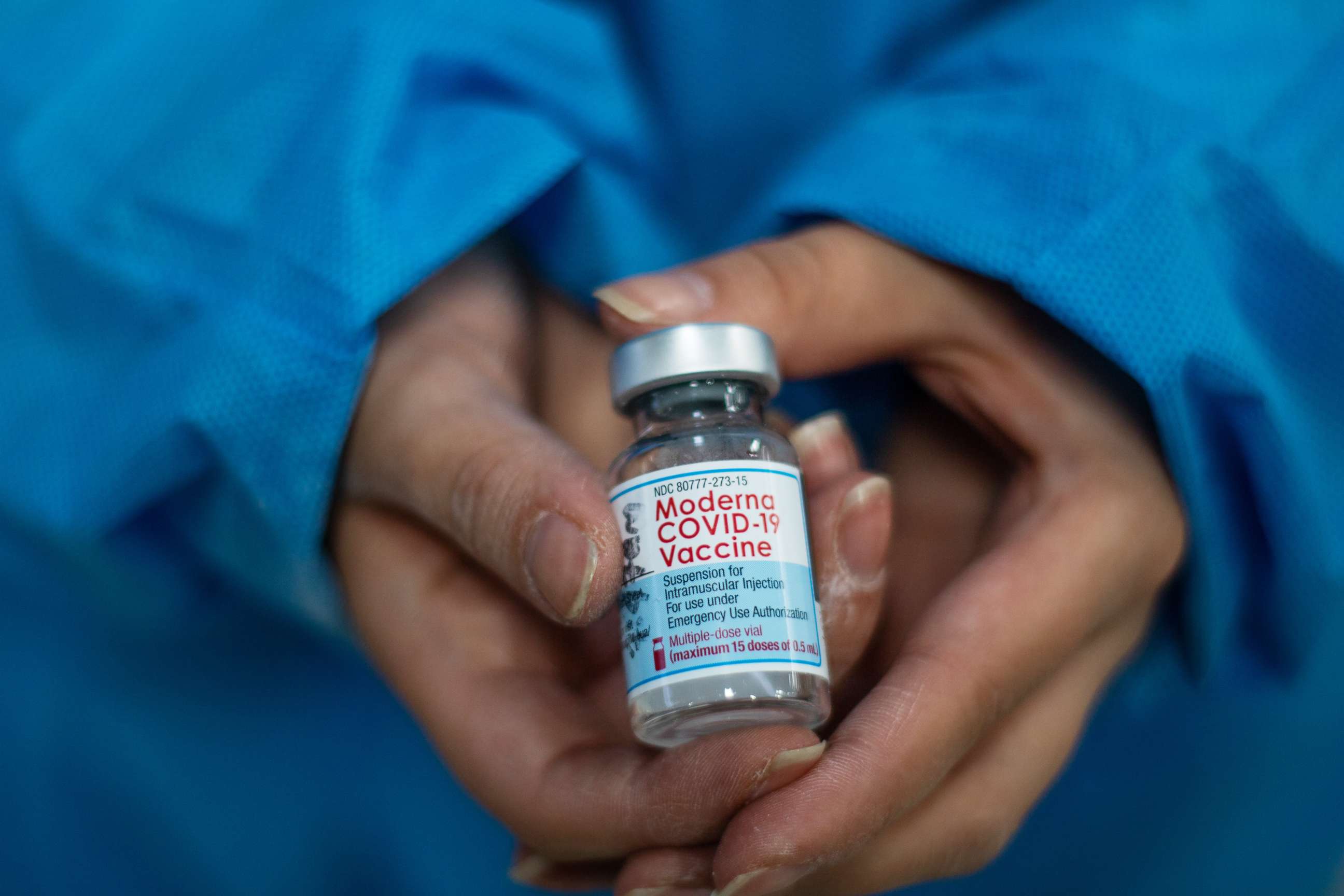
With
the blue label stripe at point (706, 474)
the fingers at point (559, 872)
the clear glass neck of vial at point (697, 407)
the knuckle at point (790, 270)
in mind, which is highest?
the knuckle at point (790, 270)

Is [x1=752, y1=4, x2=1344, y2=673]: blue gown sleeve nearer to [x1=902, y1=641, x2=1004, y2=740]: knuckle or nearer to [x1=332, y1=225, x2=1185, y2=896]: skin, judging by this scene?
[x1=332, y1=225, x2=1185, y2=896]: skin

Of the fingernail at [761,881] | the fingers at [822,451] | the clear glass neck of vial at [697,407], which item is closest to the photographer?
the fingernail at [761,881]

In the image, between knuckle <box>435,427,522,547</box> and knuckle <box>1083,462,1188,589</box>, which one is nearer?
knuckle <box>435,427,522,547</box>

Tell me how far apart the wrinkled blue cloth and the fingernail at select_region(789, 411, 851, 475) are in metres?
0.19

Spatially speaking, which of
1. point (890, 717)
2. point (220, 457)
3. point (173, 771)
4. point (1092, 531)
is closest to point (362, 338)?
point (220, 457)

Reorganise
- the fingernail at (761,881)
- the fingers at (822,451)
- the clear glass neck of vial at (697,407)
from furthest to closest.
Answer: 1. the fingers at (822,451)
2. the clear glass neck of vial at (697,407)
3. the fingernail at (761,881)

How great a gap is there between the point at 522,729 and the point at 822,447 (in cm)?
38

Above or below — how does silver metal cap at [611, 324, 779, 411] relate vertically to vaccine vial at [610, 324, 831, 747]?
above

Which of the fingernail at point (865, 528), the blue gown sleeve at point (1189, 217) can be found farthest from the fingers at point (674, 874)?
the blue gown sleeve at point (1189, 217)

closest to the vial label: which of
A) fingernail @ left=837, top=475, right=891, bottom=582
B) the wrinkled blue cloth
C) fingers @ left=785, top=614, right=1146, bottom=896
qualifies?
fingernail @ left=837, top=475, right=891, bottom=582

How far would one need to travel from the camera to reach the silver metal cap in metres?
0.81

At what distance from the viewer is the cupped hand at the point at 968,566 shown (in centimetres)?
80

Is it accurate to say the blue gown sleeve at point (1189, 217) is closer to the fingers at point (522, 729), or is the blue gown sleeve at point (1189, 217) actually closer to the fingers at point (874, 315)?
the fingers at point (874, 315)

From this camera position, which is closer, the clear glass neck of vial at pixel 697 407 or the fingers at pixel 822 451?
the clear glass neck of vial at pixel 697 407
